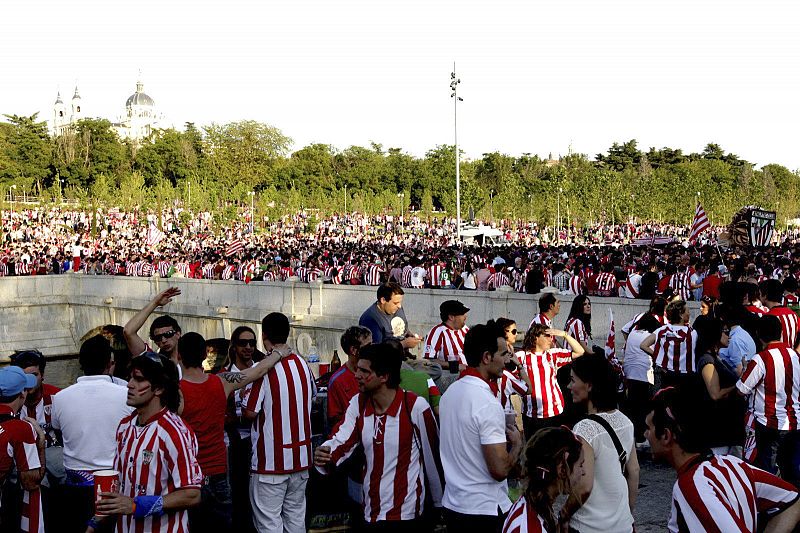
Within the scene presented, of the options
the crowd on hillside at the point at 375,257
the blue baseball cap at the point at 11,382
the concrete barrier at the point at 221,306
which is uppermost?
the crowd on hillside at the point at 375,257

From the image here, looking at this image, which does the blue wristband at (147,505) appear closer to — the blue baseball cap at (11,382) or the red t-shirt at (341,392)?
the blue baseball cap at (11,382)

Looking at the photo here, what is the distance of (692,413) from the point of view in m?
A: 4.24

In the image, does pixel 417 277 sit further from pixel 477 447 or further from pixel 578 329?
pixel 477 447

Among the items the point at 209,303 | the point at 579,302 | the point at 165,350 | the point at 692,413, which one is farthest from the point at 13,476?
the point at 209,303

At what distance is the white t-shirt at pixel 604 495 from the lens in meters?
4.73

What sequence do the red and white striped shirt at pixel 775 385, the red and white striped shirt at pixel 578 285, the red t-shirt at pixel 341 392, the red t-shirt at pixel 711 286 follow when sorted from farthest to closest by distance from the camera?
the red and white striped shirt at pixel 578 285 → the red t-shirt at pixel 711 286 → the red and white striped shirt at pixel 775 385 → the red t-shirt at pixel 341 392

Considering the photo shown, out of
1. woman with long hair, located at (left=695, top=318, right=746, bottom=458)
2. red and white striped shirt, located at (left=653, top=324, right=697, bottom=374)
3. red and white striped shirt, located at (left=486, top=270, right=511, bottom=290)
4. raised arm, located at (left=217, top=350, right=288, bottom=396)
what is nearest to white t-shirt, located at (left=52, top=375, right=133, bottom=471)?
raised arm, located at (left=217, top=350, right=288, bottom=396)

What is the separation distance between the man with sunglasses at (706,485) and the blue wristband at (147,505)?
2.39 meters

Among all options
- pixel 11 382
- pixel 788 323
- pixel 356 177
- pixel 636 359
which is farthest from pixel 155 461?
pixel 356 177

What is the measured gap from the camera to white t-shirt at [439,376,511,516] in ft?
17.5

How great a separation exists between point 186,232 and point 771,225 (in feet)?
177

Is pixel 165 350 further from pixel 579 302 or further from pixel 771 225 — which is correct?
pixel 771 225

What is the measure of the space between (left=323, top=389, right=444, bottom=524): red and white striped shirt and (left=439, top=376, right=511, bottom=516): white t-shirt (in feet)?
0.67

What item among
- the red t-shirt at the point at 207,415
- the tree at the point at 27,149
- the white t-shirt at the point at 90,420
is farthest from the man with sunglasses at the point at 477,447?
the tree at the point at 27,149
